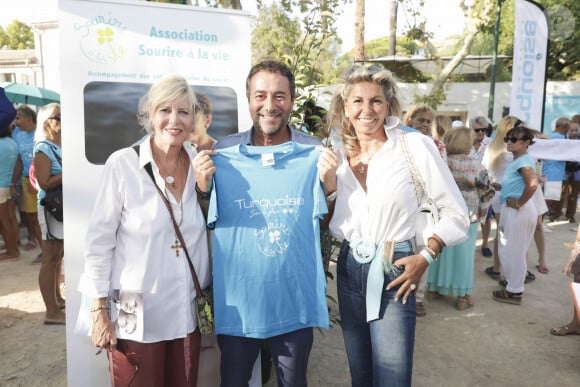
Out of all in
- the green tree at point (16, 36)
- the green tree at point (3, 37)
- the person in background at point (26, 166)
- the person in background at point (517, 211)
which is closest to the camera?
the person in background at point (517, 211)

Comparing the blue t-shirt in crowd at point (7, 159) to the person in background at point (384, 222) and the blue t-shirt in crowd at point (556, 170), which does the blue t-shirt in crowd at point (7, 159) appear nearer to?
the person in background at point (384, 222)

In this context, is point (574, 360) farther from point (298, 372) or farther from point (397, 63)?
point (397, 63)

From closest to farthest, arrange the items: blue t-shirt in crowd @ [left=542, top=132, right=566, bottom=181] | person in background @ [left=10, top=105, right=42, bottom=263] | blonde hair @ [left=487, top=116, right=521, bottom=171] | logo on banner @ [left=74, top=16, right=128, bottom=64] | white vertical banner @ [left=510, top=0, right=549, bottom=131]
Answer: logo on banner @ [left=74, top=16, right=128, bottom=64], blonde hair @ [left=487, top=116, right=521, bottom=171], person in background @ [left=10, top=105, right=42, bottom=263], white vertical banner @ [left=510, top=0, right=549, bottom=131], blue t-shirt in crowd @ [left=542, top=132, right=566, bottom=181]

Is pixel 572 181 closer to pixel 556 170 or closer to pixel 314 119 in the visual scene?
pixel 556 170

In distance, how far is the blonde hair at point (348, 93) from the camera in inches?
78.2

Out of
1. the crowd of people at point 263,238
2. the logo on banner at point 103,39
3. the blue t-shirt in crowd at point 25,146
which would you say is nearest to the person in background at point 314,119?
the crowd of people at point 263,238

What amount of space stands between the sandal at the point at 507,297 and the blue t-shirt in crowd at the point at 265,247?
3871 mm

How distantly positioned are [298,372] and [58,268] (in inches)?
136

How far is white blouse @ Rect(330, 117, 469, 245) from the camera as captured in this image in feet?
6.23

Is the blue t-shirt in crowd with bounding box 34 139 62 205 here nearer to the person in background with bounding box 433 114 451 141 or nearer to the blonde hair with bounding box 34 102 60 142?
the blonde hair with bounding box 34 102 60 142

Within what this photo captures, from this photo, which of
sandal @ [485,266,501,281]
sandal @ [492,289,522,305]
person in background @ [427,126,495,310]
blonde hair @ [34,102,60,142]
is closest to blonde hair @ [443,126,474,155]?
person in background @ [427,126,495,310]

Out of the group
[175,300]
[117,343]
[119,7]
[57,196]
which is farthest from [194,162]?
[57,196]

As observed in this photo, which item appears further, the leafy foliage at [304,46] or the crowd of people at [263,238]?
the leafy foliage at [304,46]

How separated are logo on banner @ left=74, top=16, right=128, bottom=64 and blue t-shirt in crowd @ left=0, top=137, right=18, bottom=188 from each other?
4.34m
